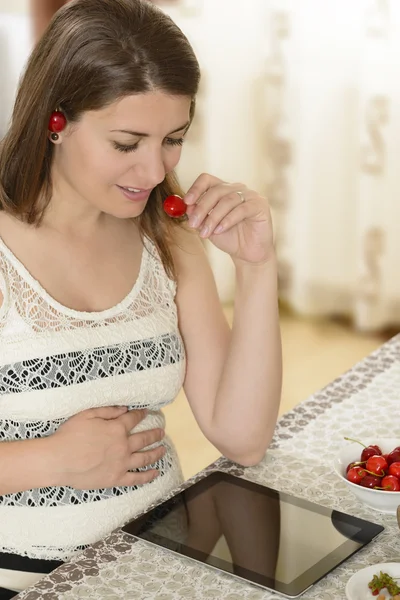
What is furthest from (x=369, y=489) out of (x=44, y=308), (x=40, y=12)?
(x=40, y=12)

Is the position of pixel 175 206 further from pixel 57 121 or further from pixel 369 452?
pixel 369 452

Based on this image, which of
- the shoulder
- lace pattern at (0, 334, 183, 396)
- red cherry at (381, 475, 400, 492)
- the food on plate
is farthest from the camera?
the shoulder

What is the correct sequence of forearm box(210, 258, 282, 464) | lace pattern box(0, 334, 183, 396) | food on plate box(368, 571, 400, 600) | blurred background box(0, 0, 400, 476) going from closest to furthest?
food on plate box(368, 571, 400, 600)
lace pattern box(0, 334, 183, 396)
forearm box(210, 258, 282, 464)
blurred background box(0, 0, 400, 476)

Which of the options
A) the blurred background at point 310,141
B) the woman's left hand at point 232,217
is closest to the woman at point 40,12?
the blurred background at point 310,141

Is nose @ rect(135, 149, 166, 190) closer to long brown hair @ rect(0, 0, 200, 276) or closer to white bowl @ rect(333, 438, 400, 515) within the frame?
long brown hair @ rect(0, 0, 200, 276)

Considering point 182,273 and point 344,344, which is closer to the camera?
point 182,273

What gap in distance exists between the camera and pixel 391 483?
1.35 m

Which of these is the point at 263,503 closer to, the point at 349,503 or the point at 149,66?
the point at 349,503

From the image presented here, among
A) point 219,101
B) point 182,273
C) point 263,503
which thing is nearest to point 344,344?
point 219,101

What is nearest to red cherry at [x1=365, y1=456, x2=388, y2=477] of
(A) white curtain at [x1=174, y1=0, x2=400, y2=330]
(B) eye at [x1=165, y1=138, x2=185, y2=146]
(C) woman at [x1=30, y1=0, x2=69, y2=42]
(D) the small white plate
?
(D) the small white plate

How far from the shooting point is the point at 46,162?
1.58 m

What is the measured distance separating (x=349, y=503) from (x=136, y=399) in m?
0.39

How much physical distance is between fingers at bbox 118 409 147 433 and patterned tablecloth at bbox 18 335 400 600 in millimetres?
132

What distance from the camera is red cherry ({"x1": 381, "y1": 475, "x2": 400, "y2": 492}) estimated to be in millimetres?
1350
